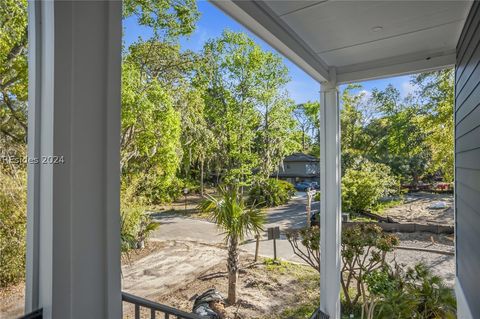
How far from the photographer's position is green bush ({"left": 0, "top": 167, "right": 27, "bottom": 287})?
980 millimetres

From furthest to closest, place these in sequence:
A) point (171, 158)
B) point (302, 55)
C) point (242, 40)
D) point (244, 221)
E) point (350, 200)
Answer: point (242, 40) → point (350, 200) → point (244, 221) → point (171, 158) → point (302, 55)

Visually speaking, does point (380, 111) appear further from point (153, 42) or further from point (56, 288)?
point (56, 288)

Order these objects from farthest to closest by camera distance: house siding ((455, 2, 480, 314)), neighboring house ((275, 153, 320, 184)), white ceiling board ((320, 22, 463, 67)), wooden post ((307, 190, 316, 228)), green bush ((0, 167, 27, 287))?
Answer: neighboring house ((275, 153, 320, 184)) < wooden post ((307, 190, 316, 228)) < white ceiling board ((320, 22, 463, 67)) < house siding ((455, 2, 480, 314)) < green bush ((0, 167, 27, 287))

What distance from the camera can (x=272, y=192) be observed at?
16.2ft

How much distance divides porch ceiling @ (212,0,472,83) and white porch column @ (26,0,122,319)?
0.87 meters

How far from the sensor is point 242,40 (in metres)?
4.95

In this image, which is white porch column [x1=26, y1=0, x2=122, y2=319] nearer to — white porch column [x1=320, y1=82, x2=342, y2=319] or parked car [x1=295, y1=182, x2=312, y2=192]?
white porch column [x1=320, y1=82, x2=342, y2=319]

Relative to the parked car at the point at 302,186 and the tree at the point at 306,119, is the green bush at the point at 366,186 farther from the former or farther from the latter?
the tree at the point at 306,119

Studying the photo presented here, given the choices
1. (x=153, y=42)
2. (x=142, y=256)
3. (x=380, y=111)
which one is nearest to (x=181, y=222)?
(x=142, y=256)

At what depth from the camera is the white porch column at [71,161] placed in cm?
68

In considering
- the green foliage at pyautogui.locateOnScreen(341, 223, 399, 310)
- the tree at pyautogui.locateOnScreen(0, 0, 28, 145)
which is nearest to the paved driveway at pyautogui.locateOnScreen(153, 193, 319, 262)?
the green foliage at pyautogui.locateOnScreen(341, 223, 399, 310)

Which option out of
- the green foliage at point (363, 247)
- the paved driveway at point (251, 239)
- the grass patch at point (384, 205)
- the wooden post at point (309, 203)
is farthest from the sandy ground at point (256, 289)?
the grass patch at point (384, 205)

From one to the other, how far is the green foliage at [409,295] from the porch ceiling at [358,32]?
204 centimetres

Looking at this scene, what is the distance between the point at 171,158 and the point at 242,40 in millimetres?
2827
